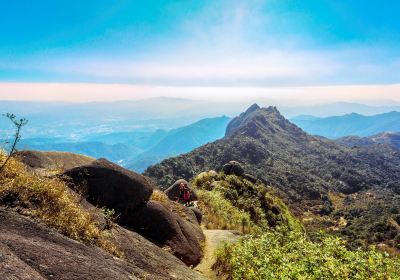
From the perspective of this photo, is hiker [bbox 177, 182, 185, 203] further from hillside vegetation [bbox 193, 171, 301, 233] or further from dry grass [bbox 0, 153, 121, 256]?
dry grass [bbox 0, 153, 121, 256]

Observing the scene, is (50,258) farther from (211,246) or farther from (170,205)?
(170,205)

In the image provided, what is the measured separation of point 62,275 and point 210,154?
15296 centimetres

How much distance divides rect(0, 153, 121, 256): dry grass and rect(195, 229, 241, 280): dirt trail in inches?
246

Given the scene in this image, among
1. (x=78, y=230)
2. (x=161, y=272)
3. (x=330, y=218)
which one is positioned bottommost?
(x=330, y=218)

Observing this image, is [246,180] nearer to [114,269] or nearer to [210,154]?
[114,269]

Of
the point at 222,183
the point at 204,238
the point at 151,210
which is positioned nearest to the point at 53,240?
the point at 151,210

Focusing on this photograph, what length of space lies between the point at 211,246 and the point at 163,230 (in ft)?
13.5

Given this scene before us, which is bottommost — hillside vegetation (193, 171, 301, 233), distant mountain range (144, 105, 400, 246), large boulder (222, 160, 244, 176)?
distant mountain range (144, 105, 400, 246)

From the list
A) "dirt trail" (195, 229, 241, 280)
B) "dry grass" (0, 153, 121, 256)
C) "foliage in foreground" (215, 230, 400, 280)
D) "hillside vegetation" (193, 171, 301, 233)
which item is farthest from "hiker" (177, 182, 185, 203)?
"dry grass" (0, 153, 121, 256)

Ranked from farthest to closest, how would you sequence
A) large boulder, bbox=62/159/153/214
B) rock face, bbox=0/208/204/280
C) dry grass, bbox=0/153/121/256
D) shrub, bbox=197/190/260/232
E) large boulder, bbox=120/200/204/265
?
shrub, bbox=197/190/260/232 → large boulder, bbox=120/200/204/265 → large boulder, bbox=62/159/153/214 → dry grass, bbox=0/153/121/256 → rock face, bbox=0/208/204/280

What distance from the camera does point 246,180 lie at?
151 ft

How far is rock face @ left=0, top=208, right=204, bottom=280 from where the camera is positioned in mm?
6715

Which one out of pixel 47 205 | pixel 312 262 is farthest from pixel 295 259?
pixel 47 205

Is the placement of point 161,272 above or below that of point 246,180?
above
